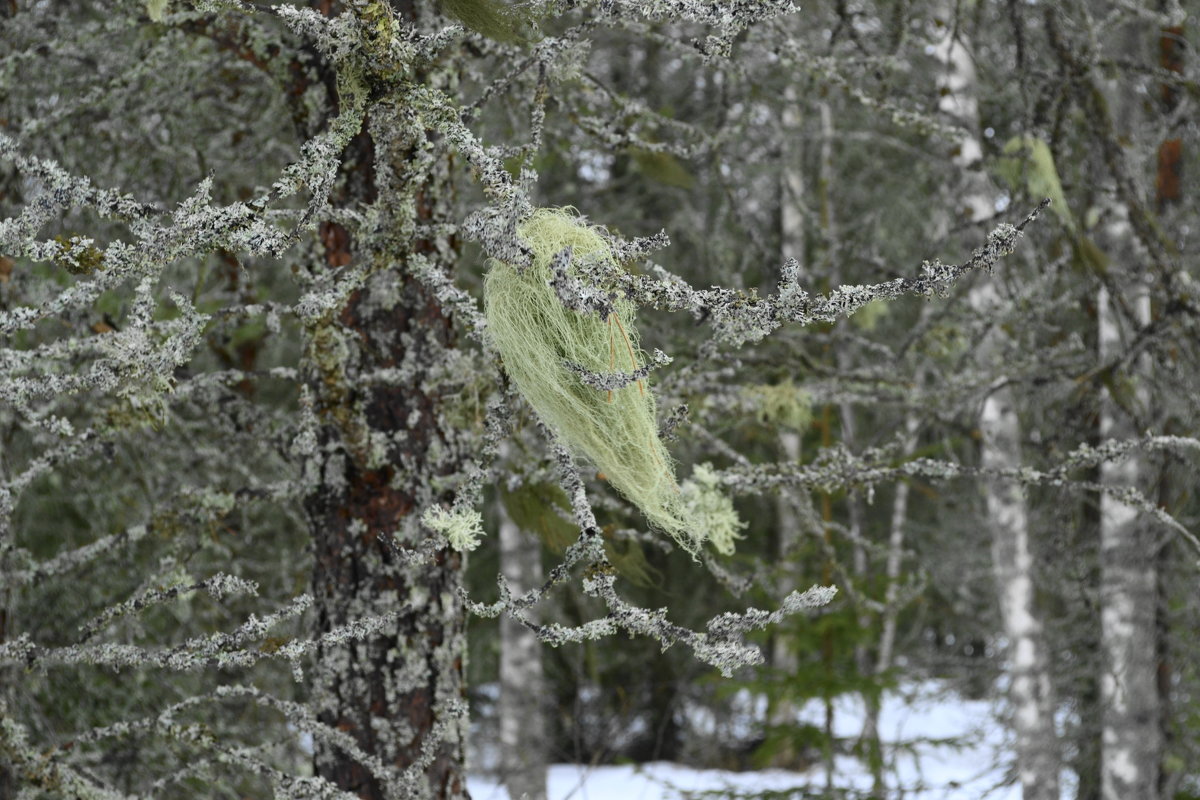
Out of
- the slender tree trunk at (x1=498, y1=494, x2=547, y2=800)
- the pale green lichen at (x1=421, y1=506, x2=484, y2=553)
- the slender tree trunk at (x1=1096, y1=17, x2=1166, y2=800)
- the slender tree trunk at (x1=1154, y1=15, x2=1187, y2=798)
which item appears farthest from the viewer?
the slender tree trunk at (x1=498, y1=494, x2=547, y2=800)

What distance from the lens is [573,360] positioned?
1.54 metres

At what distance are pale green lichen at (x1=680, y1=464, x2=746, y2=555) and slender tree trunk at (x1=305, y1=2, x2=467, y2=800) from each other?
553 millimetres

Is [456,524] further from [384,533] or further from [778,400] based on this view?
[778,400]

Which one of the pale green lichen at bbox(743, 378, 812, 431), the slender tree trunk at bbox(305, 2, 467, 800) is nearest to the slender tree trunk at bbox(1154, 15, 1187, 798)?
the pale green lichen at bbox(743, 378, 812, 431)

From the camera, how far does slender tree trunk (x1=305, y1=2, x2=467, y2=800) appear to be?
236 cm

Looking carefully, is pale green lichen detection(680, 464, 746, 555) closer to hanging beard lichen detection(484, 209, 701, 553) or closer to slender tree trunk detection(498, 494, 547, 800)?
hanging beard lichen detection(484, 209, 701, 553)

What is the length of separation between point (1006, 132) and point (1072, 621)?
375cm

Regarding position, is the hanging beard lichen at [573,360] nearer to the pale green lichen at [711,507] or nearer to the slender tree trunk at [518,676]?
the pale green lichen at [711,507]

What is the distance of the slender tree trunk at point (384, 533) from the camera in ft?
7.75

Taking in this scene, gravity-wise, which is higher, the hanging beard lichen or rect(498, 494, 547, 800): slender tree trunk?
rect(498, 494, 547, 800): slender tree trunk

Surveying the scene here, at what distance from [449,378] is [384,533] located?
1.20ft

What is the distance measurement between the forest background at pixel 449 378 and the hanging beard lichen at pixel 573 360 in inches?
0.6

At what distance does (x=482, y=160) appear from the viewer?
1476 mm

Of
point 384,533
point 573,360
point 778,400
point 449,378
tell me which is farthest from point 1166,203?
point 573,360
